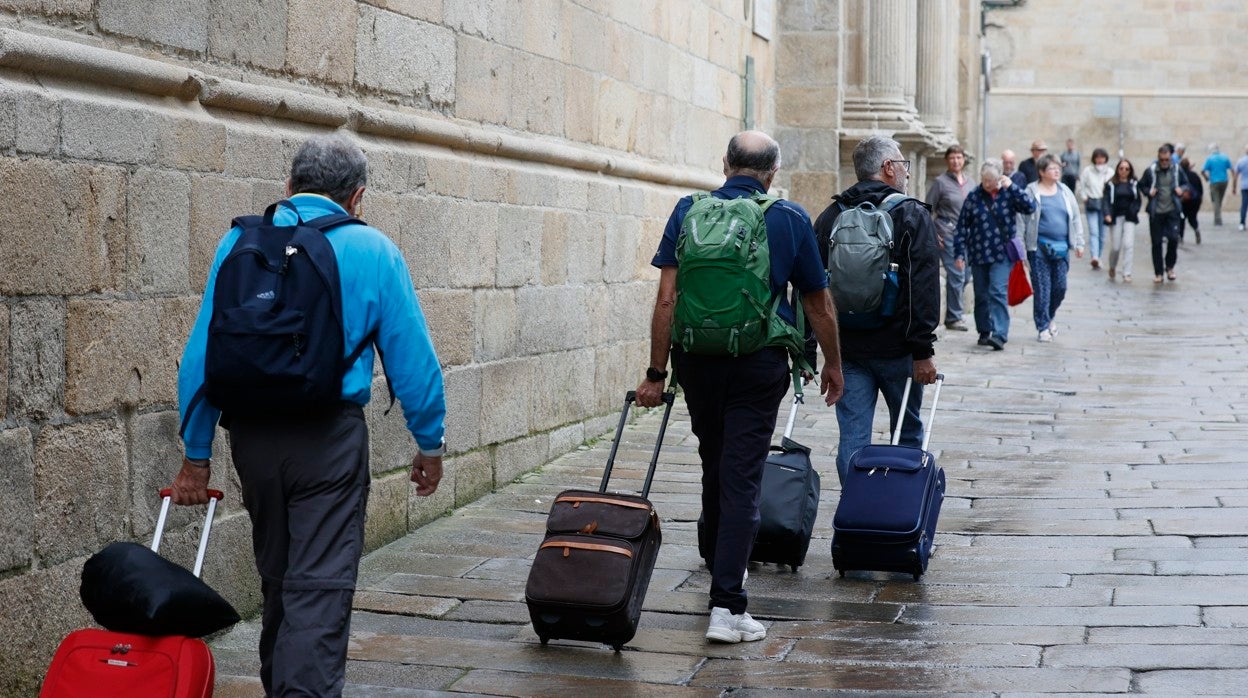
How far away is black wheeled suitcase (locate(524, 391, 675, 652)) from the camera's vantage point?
4984 mm

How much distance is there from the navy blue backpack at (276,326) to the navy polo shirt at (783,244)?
1715 millimetres

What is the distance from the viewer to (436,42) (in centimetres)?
727

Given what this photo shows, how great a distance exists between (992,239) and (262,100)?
986cm

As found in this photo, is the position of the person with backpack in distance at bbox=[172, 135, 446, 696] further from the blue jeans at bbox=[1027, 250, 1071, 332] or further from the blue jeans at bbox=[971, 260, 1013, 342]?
the blue jeans at bbox=[1027, 250, 1071, 332]

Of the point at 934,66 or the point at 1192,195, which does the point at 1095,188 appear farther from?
the point at 1192,195

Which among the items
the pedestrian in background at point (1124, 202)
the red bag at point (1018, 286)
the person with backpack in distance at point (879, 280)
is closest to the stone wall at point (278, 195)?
the person with backpack in distance at point (879, 280)

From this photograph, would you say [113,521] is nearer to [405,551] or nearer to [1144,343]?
[405,551]

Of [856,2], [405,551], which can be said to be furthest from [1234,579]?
[856,2]

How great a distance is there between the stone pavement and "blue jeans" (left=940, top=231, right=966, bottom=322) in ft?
17.1

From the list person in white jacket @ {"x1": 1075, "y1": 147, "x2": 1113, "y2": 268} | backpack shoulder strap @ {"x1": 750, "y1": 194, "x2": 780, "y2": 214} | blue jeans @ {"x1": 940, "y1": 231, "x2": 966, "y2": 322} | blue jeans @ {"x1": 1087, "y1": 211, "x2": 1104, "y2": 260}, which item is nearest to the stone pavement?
backpack shoulder strap @ {"x1": 750, "y1": 194, "x2": 780, "y2": 214}

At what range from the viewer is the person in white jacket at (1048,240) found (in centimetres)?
1512

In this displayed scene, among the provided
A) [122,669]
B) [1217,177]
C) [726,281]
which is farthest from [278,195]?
[1217,177]

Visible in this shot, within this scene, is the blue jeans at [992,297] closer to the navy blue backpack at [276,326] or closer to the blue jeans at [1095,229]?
the blue jeans at [1095,229]

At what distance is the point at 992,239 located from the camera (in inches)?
571
